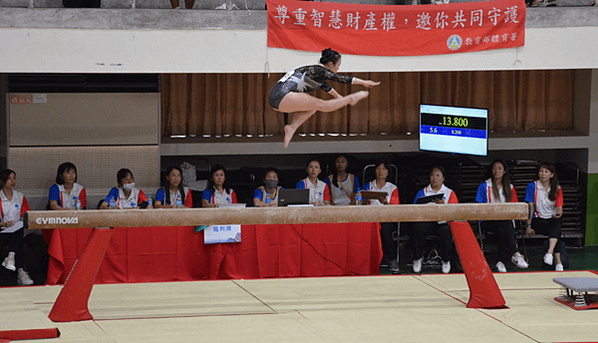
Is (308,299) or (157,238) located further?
(157,238)

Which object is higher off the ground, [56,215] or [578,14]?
[578,14]

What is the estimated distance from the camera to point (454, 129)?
9.52m

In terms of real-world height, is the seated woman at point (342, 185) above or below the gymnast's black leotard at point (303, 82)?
below

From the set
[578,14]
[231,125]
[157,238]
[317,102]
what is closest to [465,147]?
[578,14]

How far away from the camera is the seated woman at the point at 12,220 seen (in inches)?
321

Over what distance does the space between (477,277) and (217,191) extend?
3.48m

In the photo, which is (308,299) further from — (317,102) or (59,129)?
(59,129)

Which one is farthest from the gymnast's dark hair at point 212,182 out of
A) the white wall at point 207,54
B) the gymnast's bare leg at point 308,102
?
the gymnast's bare leg at point 308,102

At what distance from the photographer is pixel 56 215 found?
586 centimetres

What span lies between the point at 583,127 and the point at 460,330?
19.5ft

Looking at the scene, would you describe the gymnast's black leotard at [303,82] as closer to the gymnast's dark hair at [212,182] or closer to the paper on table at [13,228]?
the gymnast's dark hair at [212,182]

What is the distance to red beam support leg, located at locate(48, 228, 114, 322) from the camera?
234 inches

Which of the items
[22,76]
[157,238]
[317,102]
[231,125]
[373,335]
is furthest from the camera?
[231,125]

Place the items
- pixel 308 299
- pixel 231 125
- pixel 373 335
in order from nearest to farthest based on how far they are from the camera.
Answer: pixel 373 335 → pixel 308 299 → pixel 231 125
